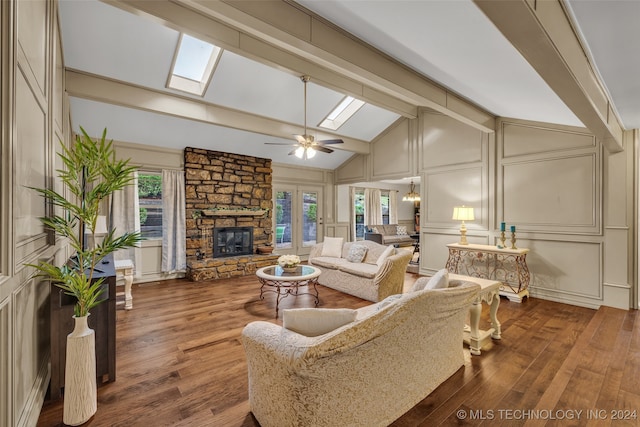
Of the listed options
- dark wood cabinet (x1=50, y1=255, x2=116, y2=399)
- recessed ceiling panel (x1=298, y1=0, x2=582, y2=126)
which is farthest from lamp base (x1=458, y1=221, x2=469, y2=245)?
dark wood cabinet (x1=50, y1=255, x2=116, y2=399)

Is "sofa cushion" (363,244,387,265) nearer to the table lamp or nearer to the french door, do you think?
the table lamp

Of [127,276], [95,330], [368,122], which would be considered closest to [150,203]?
[127,276]

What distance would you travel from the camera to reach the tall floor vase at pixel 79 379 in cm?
176

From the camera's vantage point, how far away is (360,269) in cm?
433

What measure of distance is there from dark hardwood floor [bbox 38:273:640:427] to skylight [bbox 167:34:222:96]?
10.6 feet

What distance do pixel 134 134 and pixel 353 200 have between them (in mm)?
5591

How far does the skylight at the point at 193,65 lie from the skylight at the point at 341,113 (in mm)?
2376

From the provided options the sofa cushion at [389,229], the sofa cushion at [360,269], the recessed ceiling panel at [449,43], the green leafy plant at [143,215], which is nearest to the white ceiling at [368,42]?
the recessed ceiling panel at [449,43]

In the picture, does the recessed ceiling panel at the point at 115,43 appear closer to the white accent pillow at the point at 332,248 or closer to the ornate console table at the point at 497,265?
the white accent pillow at the point at 332,248

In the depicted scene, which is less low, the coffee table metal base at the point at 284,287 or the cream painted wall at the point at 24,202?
the cream painted wall at the point at 24,202

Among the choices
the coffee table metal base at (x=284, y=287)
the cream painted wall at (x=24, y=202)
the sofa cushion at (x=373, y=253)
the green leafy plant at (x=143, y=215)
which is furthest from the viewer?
the green leafy plant at (x=143, y=215)

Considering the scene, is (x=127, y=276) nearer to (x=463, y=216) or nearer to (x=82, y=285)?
(x=82, y=285)

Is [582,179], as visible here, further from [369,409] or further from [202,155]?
[202,155]

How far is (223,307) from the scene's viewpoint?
3.90m
